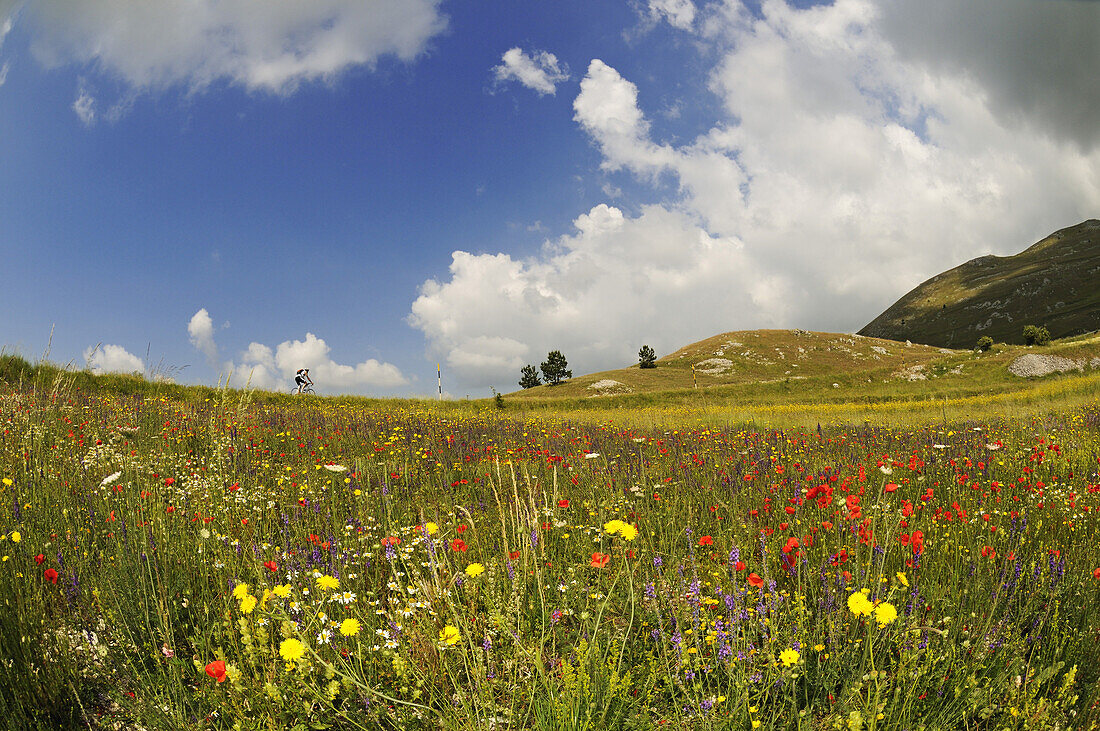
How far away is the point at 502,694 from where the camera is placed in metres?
2.37

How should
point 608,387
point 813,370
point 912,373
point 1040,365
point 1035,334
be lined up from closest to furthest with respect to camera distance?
1. point 1040,365
2. point 912,373
3. point 1035,334
4. point 608,387
5. point 813,370

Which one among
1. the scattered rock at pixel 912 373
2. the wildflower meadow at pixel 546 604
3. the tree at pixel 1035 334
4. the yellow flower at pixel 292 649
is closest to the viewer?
the yellow flower at pixel 292 649

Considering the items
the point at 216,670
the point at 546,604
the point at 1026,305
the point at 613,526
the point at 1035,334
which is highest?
the point at 1026,305

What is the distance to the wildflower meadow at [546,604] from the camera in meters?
2.02

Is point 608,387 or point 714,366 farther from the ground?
point 714,366

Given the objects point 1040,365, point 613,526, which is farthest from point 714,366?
point 613,526

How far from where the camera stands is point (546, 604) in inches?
104

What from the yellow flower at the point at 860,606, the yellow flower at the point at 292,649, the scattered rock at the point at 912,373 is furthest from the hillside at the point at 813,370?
the yellow flower at the point at 292,649

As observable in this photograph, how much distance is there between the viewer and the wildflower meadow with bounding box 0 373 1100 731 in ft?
6.64

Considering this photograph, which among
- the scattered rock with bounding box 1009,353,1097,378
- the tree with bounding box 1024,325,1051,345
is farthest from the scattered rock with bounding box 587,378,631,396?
the tree with bounding box 1024,325,1051,345

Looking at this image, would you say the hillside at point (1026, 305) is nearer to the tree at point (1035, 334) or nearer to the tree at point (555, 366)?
the tree at point (1035, 334)

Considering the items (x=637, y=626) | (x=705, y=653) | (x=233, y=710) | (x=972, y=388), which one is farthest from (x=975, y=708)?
(x=972, y=388)

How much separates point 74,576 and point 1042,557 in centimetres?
564

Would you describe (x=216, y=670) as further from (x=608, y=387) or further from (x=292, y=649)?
(x=608, y=387)
